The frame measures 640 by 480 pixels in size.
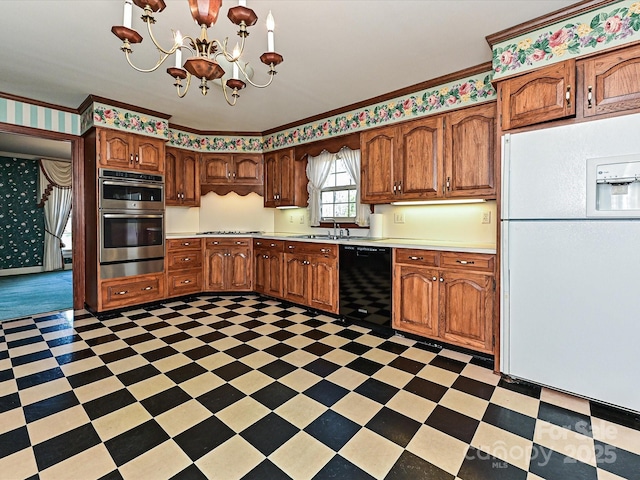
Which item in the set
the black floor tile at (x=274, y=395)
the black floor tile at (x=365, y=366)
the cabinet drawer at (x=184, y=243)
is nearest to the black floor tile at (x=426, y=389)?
the black floor tile at (x=365, y=366)

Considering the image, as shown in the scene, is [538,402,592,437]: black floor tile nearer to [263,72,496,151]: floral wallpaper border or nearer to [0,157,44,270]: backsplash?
[263,72,496,151]: floral wallpaper border

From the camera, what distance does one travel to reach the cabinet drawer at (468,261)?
2576 mm

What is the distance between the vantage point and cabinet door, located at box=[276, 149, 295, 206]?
4641 mm

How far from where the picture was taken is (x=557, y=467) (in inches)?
59.1

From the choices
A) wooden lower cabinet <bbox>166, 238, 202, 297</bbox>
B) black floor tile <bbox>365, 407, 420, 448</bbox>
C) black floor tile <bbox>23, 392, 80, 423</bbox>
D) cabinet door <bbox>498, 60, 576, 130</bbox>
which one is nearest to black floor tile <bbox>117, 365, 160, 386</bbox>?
black floor tile <bbox>23, 392, 80, 423</bbox>

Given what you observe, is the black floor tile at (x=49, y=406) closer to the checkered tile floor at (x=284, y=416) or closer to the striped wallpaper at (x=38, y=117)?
the checkered tile floor at (x=284, y=416)

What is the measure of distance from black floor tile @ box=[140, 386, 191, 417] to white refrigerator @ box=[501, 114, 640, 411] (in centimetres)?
220

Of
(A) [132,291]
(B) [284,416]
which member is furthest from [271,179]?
(B) [284,416]

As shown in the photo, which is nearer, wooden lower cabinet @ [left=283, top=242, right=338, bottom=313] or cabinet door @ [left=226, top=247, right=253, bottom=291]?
wooden lower cabinet @ [left=283, top=242, right=338, bottom=313]

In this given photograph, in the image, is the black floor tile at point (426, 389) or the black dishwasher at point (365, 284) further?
the black dishwasher at point (365, 284)

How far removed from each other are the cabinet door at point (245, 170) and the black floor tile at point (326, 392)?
139 inches

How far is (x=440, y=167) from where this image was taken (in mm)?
3109

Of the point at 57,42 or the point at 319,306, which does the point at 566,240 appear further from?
the point at 57,42

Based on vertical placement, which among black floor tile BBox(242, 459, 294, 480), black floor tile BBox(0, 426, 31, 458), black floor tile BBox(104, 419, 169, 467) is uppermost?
black floor tile BBox(0, 426, 31, 458)
